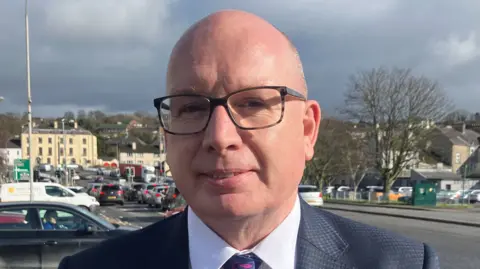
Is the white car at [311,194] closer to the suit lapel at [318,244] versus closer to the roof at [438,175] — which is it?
the suit lapel at [318,244]

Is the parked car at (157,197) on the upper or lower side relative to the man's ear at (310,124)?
lower

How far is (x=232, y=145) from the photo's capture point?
1.22 metres

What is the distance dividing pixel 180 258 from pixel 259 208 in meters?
0.32

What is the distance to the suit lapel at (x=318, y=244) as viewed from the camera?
4.50 feet

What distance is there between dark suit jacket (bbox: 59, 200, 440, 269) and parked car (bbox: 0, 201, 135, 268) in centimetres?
702

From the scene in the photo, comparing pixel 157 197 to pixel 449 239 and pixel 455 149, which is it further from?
pixel 455 149

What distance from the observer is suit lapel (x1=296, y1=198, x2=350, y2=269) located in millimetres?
1372

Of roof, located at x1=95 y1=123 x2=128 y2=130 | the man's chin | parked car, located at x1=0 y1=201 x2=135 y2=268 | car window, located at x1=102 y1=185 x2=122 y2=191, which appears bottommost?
car window, located at x1=102 y1=185 x2=122 y2=191

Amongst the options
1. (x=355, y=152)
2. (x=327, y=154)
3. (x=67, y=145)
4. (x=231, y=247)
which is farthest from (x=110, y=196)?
(x=67, y=145)

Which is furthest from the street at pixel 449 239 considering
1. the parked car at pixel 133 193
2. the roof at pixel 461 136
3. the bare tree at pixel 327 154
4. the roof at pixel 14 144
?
the roof at pixel 14 144

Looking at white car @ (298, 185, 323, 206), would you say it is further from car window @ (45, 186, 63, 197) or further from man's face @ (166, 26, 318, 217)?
man's face @ (166, 26, 318, 217)

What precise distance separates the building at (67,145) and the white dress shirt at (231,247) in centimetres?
10470

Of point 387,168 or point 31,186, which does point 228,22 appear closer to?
point 31,186

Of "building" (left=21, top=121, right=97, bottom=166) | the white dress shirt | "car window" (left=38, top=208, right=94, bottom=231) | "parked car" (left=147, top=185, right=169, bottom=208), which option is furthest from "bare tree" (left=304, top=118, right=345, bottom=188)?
"building" (left=21, top=121, right=97, bottom=166)
